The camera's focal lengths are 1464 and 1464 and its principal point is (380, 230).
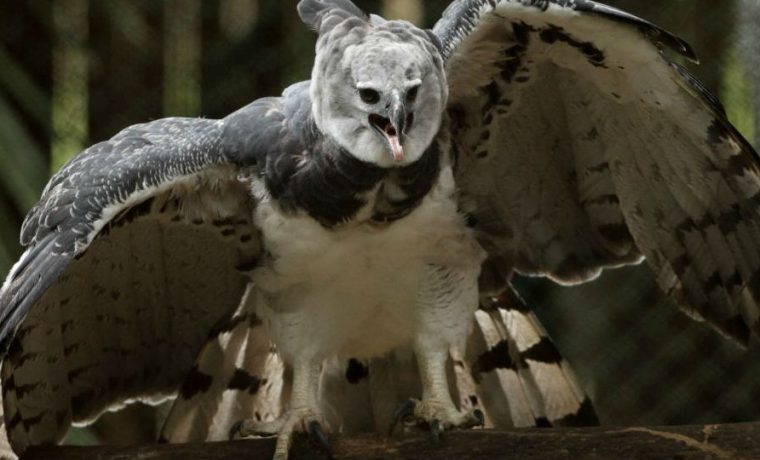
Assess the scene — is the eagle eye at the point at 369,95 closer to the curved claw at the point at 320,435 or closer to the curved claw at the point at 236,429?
the curved claw at the point at 320,435

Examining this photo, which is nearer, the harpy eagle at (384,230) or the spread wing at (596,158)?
the harpy eagle at (384,230)

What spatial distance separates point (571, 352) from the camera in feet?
13.8

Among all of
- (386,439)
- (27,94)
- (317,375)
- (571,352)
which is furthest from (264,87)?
(386,439)

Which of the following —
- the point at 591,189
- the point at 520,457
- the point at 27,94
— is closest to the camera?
the point at 520,457

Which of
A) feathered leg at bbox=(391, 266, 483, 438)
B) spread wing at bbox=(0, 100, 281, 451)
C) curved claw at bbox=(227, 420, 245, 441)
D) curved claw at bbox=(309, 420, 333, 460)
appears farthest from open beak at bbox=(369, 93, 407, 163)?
curved claw at bbox=(227, 420, 245, 441)

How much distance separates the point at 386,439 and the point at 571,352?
1.53m

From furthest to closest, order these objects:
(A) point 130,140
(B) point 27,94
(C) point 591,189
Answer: (B) point 27,94, (C) point 591,189, (A) point 130,140

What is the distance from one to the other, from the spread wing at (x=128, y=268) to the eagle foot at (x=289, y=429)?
0.34 metres

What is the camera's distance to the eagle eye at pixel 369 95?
2676 millimetres

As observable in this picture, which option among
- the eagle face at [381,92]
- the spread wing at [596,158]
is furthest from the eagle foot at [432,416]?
the eagle face at [381,92]

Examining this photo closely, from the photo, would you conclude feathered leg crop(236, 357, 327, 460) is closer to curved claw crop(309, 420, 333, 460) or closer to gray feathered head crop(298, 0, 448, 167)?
curved claw crop(309, 420, 333, 460)

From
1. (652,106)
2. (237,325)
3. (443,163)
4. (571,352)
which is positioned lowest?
(571,352)

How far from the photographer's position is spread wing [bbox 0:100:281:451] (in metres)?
2.72

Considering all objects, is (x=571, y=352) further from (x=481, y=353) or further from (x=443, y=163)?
(x=443, y=163)
